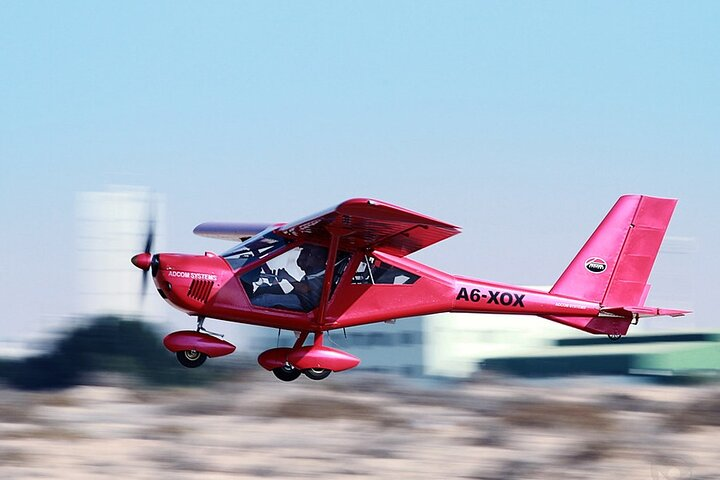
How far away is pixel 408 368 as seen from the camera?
170 ft

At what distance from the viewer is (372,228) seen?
1423cm

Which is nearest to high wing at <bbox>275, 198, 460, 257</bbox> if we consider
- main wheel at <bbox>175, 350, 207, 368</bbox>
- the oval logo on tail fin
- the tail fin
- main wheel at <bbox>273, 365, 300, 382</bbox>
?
main wheel at <bbox>273, 365, 300, 382</bbox>

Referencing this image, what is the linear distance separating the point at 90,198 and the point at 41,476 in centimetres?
1570

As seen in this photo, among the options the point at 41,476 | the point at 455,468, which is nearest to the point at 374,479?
the point at 455,468

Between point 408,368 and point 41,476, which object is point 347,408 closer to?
point 41,476

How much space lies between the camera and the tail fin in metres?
16.8

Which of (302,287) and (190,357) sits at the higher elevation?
(302,287)

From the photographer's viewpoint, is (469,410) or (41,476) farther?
(469,410)

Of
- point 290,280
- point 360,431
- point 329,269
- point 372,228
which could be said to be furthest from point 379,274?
point 360,431

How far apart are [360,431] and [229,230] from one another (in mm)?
13814

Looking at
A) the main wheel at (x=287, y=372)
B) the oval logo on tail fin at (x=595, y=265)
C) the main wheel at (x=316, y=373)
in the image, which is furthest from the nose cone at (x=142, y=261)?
the oval logo on tail fin at (x=595, y=265)

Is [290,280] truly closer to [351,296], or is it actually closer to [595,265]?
[351,296]

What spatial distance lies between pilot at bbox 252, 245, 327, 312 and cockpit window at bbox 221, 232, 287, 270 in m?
0.33

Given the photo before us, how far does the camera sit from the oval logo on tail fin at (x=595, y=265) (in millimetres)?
16938
